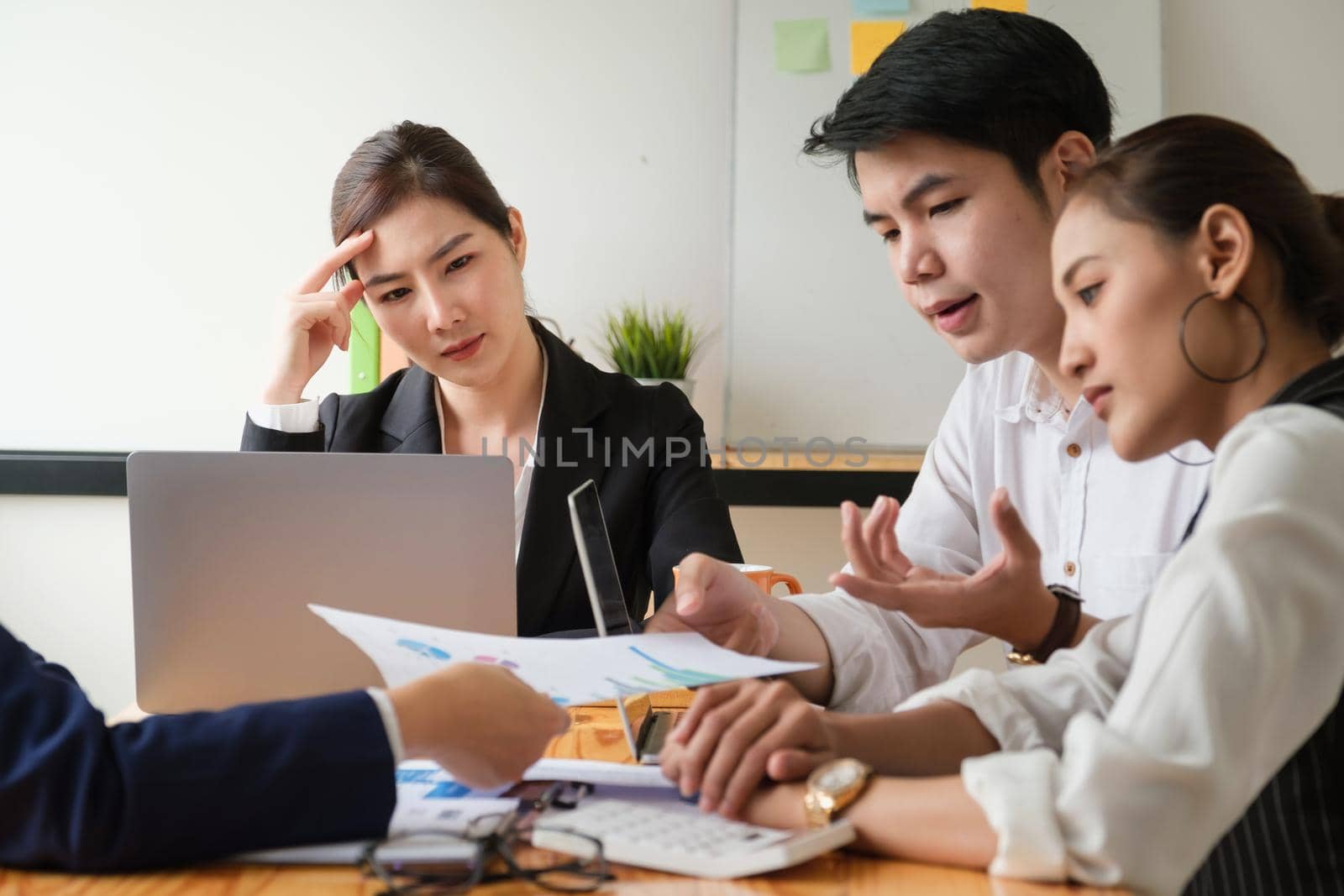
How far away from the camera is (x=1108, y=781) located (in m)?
0.66

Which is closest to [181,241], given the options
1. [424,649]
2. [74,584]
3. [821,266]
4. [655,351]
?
[74,584]

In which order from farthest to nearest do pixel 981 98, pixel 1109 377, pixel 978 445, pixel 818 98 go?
pixel 818 98 → pixel 978 445 → pixel 981 98 → pixel 1109 377

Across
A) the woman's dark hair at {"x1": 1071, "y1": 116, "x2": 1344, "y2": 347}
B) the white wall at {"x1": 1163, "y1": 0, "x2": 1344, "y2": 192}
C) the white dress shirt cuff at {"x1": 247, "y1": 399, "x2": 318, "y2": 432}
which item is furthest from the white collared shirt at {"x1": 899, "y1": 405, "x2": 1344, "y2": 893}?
the white wall at {"x1": 1163, "y1": 0, "x2": 1344, "y2": 192}

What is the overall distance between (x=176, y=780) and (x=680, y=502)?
104 cm

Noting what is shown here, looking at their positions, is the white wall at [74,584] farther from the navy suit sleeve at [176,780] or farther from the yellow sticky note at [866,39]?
the navy suit sleeve at [176,780]

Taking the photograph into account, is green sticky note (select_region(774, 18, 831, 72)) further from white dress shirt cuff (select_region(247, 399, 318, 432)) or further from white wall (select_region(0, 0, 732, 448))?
white dress shirt cuff (select_region(247, 399, 318, 432))

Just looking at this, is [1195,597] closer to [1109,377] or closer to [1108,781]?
[1108,781]

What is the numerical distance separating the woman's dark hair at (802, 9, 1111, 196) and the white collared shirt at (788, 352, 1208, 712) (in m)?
0.29

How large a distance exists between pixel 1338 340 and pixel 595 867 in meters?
0.72

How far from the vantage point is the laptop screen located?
2.74 ft

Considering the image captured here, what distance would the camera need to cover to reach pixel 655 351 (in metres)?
2.56

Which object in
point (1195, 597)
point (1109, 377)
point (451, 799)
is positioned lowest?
point (451, 799)

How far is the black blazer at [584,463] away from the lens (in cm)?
161

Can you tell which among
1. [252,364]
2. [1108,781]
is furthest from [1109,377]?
[252,364]
